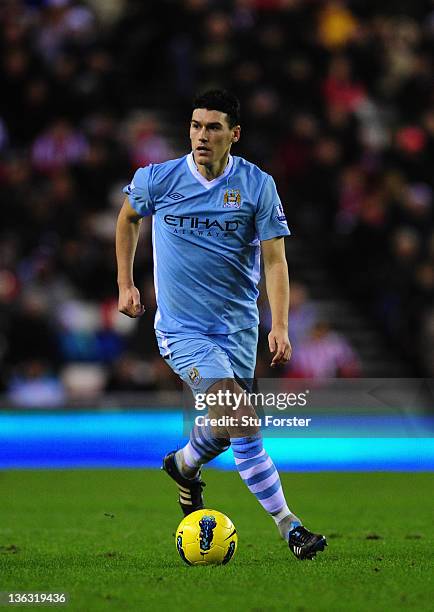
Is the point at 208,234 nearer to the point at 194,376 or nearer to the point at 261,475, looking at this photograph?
the point at 194,376

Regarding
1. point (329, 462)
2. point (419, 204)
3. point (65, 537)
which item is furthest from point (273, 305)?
point (419, 204)

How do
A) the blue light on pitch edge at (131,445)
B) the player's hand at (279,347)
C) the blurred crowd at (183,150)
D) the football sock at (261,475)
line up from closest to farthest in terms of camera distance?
the player's hand at (279,347)
the football sock at (261,475)
the blue light on pitch edge at (131,445)
the blurred crowd at (183,150)

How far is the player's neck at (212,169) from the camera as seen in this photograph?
299 inches

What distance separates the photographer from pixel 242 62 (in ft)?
58.6

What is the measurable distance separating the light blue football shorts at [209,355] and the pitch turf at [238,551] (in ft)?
3.46

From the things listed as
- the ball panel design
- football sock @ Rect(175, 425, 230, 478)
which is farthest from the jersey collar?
the ball panel design

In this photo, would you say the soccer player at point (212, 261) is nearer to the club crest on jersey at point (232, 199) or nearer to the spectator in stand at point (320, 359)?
the club crest on jersey at point (232, 199)

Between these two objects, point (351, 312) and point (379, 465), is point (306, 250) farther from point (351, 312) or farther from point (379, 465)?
point (379, 465)

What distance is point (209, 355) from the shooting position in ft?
24.5

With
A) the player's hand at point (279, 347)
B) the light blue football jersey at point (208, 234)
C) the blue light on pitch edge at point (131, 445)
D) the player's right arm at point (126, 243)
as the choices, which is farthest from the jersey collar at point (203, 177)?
the blue light on pitch edge at point (131, 445)

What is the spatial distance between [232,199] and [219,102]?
577mm

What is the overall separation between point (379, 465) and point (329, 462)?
511 mm

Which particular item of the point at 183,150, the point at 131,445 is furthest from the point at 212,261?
the point at 183,150

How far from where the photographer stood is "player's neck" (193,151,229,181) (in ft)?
24.9
